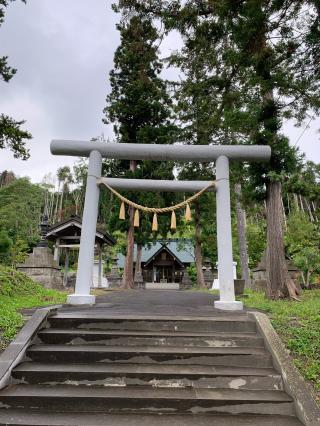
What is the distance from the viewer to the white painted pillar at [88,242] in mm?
5797

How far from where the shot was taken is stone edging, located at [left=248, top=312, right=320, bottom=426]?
9.14 ft

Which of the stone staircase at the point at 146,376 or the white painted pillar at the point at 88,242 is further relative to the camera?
the white painted pillar at the point at 88,242

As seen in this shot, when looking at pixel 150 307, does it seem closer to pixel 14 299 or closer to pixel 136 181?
pixel 136 181

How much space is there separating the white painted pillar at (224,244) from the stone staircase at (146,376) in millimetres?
1209

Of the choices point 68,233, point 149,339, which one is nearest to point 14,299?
point 149,339

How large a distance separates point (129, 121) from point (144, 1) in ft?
31.2

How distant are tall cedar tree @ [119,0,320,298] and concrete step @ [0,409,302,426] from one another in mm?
4831

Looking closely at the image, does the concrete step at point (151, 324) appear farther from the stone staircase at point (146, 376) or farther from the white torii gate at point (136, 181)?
the white torii gate at point (136, 181)

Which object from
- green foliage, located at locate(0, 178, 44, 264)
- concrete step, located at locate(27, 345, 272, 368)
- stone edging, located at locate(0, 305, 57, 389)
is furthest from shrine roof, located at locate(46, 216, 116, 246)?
concrete step, located at locate(27, 345, 272, 368)

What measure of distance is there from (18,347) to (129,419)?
5.48 ft

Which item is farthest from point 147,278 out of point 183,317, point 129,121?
point 183,317

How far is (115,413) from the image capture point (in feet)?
9.49

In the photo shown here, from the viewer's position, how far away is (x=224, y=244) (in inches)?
222

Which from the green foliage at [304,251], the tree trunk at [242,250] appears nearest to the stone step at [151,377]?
the green foliage at [304,251]
